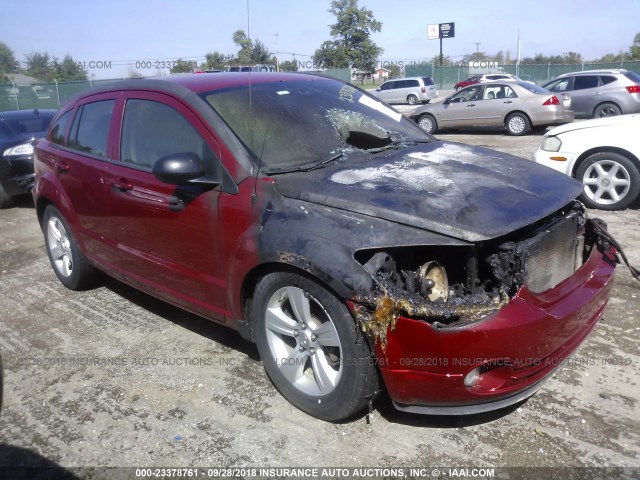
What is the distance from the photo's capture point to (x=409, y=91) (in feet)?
95.2

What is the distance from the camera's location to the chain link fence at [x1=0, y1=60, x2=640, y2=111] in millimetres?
27188

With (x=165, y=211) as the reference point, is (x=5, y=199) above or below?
below

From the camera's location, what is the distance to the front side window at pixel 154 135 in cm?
335

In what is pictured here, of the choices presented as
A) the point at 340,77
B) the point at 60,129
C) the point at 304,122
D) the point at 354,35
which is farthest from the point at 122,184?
the point at 354,35

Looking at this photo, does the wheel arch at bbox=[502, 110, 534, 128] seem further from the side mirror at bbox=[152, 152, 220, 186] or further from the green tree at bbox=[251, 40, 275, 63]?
the side mirror at bbox=[152, 152, 220, 186]

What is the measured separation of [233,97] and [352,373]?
1.87m

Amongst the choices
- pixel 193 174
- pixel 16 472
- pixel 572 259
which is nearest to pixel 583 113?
pixel 572 259

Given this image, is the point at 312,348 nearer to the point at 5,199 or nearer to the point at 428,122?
the point at 5,199

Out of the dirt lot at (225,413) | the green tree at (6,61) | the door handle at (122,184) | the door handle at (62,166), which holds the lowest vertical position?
the dirt lot at (225,413)

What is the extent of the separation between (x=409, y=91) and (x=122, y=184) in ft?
88.5

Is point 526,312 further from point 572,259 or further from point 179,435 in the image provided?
point 179,435

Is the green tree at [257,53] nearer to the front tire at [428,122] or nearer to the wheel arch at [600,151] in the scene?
the wheel arch at [600,151]

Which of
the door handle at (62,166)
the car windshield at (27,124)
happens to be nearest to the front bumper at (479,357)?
the door handle at (62,166)

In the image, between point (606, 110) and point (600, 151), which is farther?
point (606, 110)
